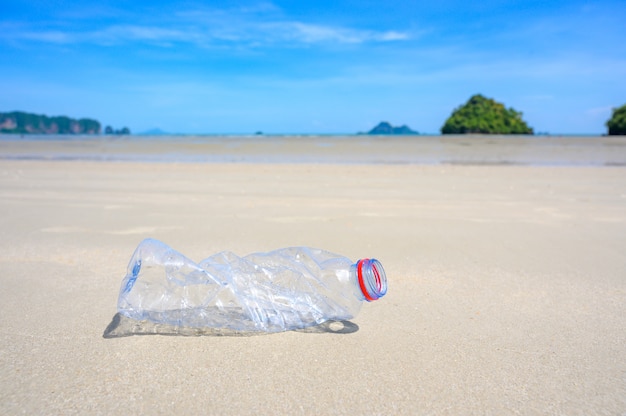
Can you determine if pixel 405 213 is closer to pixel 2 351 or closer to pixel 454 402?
pixel 454 402

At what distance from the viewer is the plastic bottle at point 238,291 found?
1883mm

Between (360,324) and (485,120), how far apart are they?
61.0m

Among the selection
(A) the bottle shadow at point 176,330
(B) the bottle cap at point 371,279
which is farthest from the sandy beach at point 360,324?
(B) the bottle cap at point 371,279

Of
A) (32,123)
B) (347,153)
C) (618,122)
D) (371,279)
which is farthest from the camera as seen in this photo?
(32,123)

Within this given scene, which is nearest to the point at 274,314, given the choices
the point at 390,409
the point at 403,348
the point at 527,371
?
the point at 403,348

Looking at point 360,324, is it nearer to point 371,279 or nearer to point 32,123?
point 371,279

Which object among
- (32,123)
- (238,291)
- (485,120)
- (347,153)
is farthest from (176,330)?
(32,123)

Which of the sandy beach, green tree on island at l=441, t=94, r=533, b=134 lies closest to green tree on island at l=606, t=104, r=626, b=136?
green tree on island at l=441, t=94, r=533, b=134

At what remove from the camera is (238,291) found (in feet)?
6.54

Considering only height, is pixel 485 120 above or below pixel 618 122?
Result: above

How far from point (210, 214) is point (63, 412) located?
303 cm

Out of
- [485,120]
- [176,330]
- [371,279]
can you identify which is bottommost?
[176,330]

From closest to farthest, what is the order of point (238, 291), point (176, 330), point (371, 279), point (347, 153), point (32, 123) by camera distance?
point (371, 279) < point (176, 330) < point (238, 291) < point (347, 153) < point (32, 123)

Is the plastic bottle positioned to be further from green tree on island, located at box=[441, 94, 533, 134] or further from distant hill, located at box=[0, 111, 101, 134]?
distant hill, located at box=[0, 111, 101, 134]
